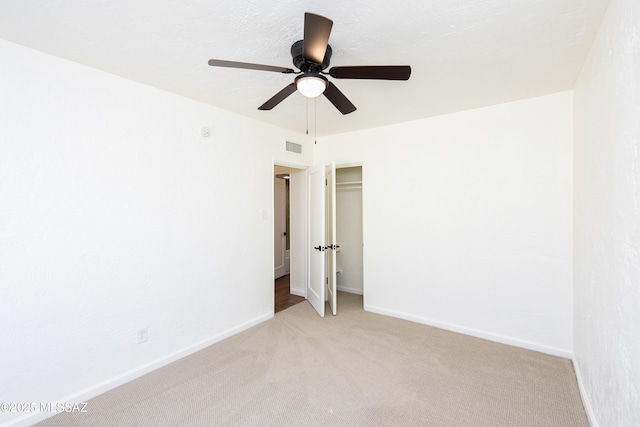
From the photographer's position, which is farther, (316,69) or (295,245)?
(295,245)

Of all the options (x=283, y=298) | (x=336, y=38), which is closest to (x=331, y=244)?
(x=283, y=298)

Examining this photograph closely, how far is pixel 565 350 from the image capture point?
277 centimetres

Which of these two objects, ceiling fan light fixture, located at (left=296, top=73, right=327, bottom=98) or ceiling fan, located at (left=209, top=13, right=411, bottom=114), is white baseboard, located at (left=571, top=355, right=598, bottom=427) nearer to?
Result: ceiling fan, located at (left=209, top=13, right=411, bottom=114)

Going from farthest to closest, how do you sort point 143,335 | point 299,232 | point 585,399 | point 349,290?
point 349,290
point 299,232
point 143,335
point 585,399

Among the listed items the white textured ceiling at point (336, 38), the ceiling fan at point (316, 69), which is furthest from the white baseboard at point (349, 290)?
the ceiling fan at point (316, 69)

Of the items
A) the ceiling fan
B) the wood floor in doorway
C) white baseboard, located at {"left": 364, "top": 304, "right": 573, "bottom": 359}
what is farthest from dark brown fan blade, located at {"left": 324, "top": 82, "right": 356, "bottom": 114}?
the wood floor in doorway

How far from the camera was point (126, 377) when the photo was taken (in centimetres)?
239

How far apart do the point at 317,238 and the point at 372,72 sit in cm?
253

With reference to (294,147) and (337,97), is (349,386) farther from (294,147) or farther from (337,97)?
(294,147)

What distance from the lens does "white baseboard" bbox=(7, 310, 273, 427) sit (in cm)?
195

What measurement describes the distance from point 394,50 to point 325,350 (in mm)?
2645

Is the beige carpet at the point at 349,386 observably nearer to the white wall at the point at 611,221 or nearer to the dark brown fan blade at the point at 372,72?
the white wall at the point at 611,221

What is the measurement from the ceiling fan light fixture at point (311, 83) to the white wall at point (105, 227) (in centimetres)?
155

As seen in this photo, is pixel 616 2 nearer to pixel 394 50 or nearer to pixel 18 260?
pixel 394 50
